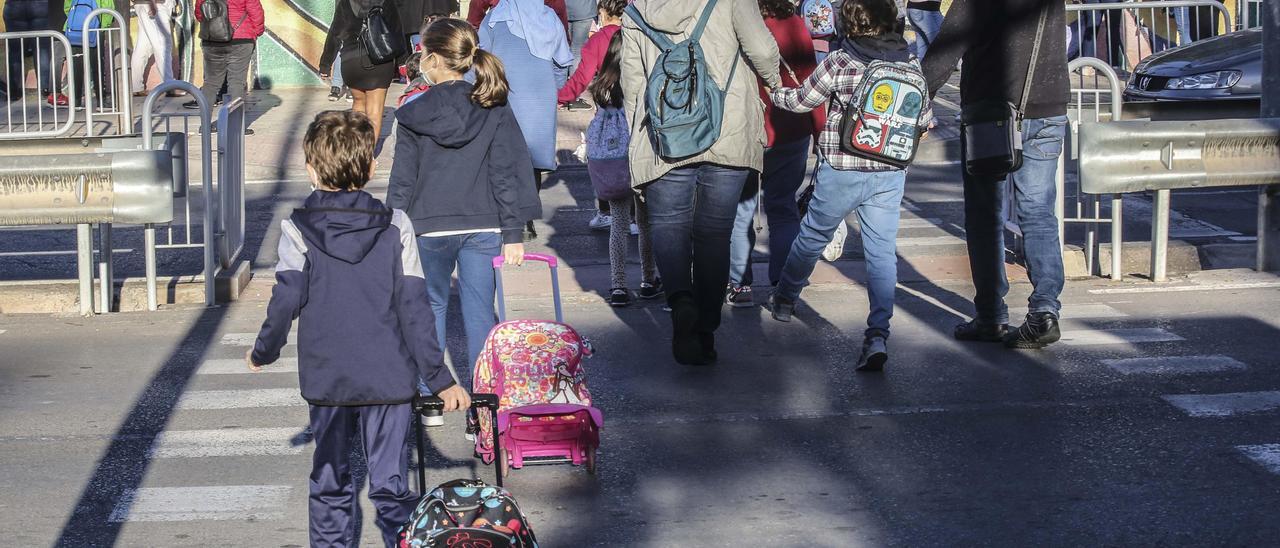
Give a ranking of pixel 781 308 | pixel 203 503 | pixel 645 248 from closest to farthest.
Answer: pixel 203 503
pixel 781 308
pixel 645 248

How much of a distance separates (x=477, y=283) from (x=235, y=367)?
1947 mm

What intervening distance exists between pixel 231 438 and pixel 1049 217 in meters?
3.92

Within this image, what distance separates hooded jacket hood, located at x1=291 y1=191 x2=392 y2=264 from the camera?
4.53 metres

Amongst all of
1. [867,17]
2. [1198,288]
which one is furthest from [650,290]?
[1198,288]

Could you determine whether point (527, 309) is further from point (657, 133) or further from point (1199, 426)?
point (1199, 426)

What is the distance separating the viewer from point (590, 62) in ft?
28.9

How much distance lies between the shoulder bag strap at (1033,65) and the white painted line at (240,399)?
11.6 ft

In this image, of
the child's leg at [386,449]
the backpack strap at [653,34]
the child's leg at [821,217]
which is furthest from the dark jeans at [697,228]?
the child's leg at [386,449]

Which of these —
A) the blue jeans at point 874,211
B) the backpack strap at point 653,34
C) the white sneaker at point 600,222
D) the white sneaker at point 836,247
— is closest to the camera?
the backpack strap at point 653,34

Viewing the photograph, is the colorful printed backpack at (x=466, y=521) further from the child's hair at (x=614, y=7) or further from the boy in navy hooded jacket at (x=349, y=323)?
the child's hair at (x=614, y=7)

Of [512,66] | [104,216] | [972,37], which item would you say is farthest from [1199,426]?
[104,216]

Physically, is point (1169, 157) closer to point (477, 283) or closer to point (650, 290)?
point (650, 290)

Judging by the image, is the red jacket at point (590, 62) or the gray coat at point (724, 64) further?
the red jacket at point (590, 62)

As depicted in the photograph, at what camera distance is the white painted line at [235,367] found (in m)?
7.65
